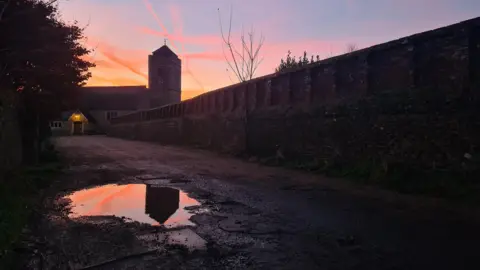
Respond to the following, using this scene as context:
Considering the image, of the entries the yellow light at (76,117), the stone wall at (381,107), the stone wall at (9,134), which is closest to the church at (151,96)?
the yellow light at (76,117)

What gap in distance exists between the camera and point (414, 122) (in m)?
6.88

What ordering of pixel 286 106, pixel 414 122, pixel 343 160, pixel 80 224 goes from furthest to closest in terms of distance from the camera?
1. pixel 286 106
2. pixel 343 160
3. pixel 414 122
4. pixel 80 224

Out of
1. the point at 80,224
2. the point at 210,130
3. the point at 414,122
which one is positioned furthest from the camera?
the point at 210,130

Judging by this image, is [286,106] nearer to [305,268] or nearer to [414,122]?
[414,122]

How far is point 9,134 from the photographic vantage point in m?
6.71

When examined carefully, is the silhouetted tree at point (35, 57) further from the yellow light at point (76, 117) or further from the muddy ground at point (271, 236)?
the yellow light at point (76, 117)

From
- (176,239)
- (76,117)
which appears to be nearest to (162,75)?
(76,117)

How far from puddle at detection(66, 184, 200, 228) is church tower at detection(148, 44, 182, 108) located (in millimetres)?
61324

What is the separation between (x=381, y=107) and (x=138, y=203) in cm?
567

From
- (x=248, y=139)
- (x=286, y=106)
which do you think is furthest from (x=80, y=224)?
(x=248, y=139)

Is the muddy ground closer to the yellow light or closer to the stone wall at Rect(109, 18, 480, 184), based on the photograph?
the stone wall at Rect(109, 18, 480, 184)

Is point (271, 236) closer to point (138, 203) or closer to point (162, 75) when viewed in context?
point (138, 203)

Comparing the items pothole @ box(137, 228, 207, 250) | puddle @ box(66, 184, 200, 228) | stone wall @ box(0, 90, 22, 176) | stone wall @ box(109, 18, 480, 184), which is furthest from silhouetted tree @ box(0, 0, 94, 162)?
stone wall @ box(109, 18, 480, 184)

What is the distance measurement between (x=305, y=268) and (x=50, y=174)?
6.95 meters
